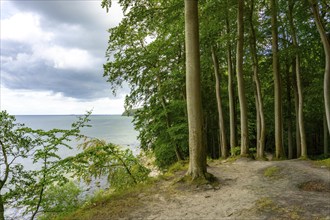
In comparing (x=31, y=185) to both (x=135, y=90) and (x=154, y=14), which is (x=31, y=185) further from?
(x=135, y=90)

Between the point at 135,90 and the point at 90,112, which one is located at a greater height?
the point at 135,90

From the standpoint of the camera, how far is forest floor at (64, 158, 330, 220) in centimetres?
430

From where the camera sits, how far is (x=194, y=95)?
21.4 feet

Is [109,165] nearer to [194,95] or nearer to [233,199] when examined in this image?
[194,95]

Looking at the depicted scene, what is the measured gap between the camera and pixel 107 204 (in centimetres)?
542

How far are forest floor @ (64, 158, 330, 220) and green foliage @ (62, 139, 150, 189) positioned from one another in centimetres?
78

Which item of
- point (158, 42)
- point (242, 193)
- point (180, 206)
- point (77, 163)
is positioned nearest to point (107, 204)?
point (77, 163)

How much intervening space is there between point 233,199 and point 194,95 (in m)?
2.73

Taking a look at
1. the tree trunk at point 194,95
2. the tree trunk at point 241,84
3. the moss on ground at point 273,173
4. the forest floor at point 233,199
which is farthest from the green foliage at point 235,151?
the tree trunk at point 194,95

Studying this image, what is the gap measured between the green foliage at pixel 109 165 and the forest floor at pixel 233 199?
781 mm

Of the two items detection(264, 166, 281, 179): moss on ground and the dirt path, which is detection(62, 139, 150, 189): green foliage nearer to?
the dirt path

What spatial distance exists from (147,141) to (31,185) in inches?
451

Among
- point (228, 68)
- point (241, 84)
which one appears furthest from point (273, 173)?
point (228, 68)

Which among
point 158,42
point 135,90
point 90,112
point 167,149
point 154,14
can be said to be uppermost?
point 158,42
